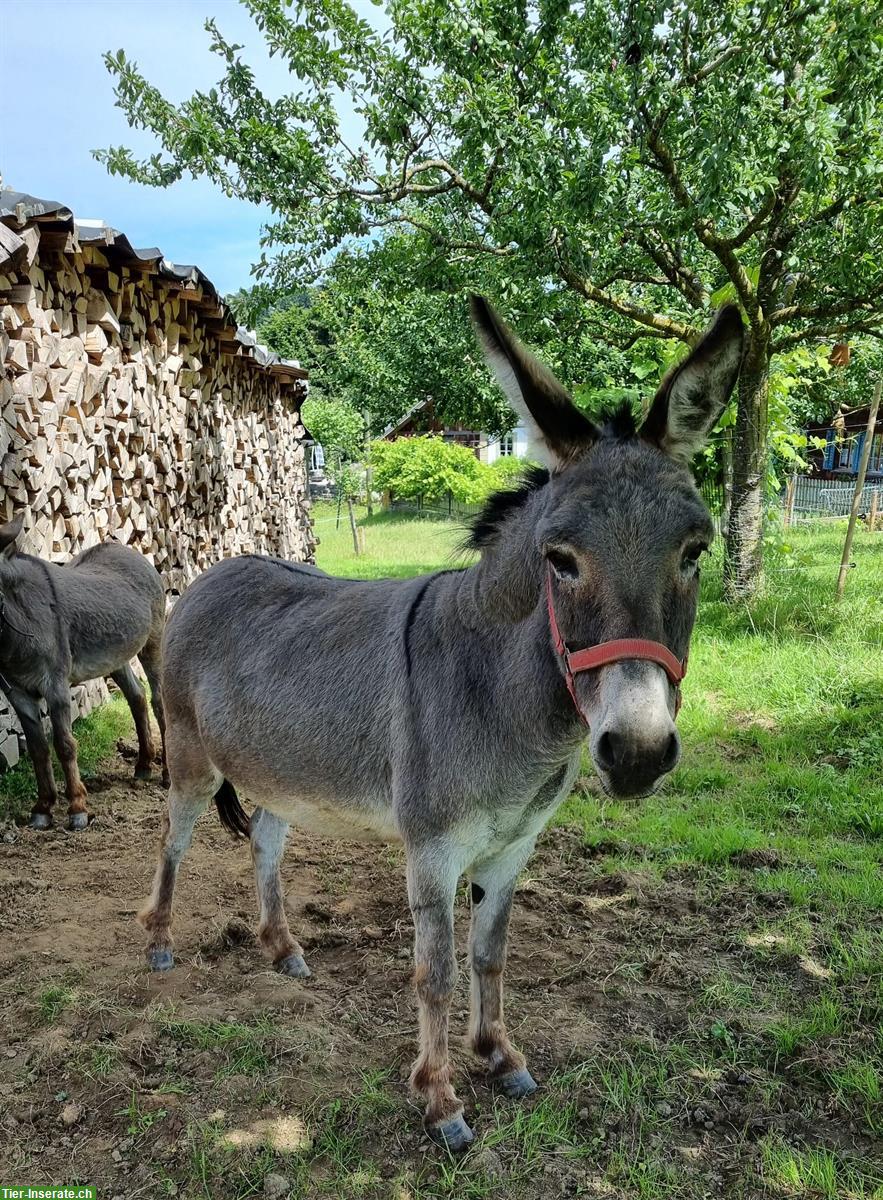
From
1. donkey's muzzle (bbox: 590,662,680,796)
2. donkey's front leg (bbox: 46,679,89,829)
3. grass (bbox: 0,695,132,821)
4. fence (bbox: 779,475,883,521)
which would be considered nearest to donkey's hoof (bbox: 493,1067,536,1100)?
donkey's muzzle (bbox: 590,662,680,796)

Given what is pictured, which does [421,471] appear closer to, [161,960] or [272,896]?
[272,896]

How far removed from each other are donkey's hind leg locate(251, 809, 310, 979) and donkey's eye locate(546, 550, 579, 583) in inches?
74.8

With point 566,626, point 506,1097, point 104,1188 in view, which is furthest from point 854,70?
point 104,1188

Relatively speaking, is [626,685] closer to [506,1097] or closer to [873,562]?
[506,1097]

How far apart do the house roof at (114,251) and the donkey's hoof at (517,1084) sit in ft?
16.4

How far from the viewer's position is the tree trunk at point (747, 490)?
25.0ft

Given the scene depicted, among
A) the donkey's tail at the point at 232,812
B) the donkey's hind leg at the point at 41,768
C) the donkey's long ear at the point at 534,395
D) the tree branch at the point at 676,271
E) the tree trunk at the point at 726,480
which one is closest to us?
the donkey's long ear at the point at 534,395

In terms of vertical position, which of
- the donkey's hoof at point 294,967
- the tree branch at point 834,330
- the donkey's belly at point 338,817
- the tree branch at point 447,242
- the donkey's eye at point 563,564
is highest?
Answer: the tree branch at point 447,242

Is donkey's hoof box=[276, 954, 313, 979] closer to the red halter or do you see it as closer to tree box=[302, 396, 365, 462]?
the red halter

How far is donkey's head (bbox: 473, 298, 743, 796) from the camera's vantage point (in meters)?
1.49

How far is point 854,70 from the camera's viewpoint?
4.81 meters

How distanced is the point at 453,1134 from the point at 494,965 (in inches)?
18.7

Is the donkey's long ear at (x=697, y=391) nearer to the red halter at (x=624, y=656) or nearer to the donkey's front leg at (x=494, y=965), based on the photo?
the red halter at (x=624, y=656)

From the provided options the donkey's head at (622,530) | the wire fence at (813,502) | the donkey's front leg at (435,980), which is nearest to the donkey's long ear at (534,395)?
the donkey's head at (622,530)
